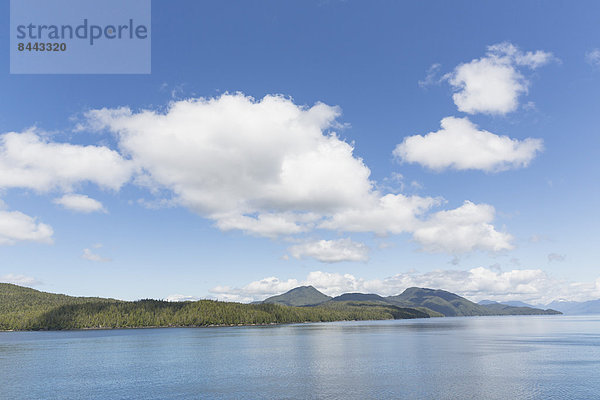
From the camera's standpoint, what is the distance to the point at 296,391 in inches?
3157

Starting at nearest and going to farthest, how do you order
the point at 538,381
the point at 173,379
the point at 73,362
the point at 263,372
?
the point at 538,381 → the point at 173,379 → the point at 263,372 → the point at 73,362

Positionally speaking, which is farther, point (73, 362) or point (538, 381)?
point (73, 362)

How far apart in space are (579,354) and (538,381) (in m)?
71.4

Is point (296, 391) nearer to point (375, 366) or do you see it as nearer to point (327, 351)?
point (375, 366)

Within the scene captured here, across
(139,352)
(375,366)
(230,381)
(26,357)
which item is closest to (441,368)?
(375,366)

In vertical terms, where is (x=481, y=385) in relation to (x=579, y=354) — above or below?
above

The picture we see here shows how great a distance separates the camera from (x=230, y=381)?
93.3 meters

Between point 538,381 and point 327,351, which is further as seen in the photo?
point 327,351

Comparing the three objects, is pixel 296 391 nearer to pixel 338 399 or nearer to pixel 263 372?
pixel 338 399

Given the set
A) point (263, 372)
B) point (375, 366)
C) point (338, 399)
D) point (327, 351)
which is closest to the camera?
point (338, 399)

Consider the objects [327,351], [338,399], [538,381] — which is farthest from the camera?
[327,351]

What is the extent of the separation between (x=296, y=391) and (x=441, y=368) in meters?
49.1

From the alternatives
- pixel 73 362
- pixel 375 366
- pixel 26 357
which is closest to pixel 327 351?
pixel 375 366

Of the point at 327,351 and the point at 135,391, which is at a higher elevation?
the point at 135,391
